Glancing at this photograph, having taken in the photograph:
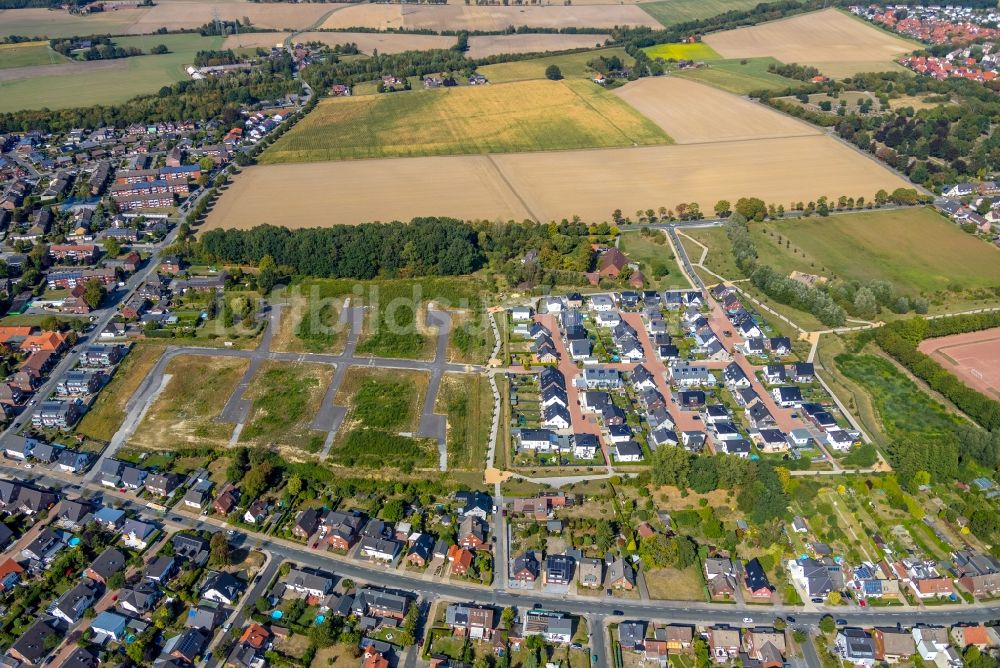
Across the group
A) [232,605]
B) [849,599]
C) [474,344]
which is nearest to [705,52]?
[474,344]

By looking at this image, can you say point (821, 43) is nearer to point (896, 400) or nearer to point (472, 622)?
point (896, 400)

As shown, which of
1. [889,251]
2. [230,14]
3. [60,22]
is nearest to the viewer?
[889,251]

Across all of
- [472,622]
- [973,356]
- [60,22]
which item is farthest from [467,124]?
[60,22]

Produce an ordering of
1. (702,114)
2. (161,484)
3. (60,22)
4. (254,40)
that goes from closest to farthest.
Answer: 1. (161,484)
2. (702,114)
3. (254,40)
4. (60,22)

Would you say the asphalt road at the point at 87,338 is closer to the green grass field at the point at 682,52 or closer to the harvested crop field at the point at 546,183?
the harvested crop field at the point at 546,183

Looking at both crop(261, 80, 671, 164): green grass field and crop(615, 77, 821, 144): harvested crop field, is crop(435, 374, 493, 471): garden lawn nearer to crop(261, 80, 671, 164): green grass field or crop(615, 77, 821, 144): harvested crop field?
crop(261, 80, 671, 164): green grass field

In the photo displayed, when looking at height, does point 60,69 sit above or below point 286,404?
above

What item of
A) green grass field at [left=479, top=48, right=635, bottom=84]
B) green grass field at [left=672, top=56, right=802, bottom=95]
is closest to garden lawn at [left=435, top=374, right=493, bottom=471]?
green grass field at [left=479, top=48, right=635, bottom=84]
